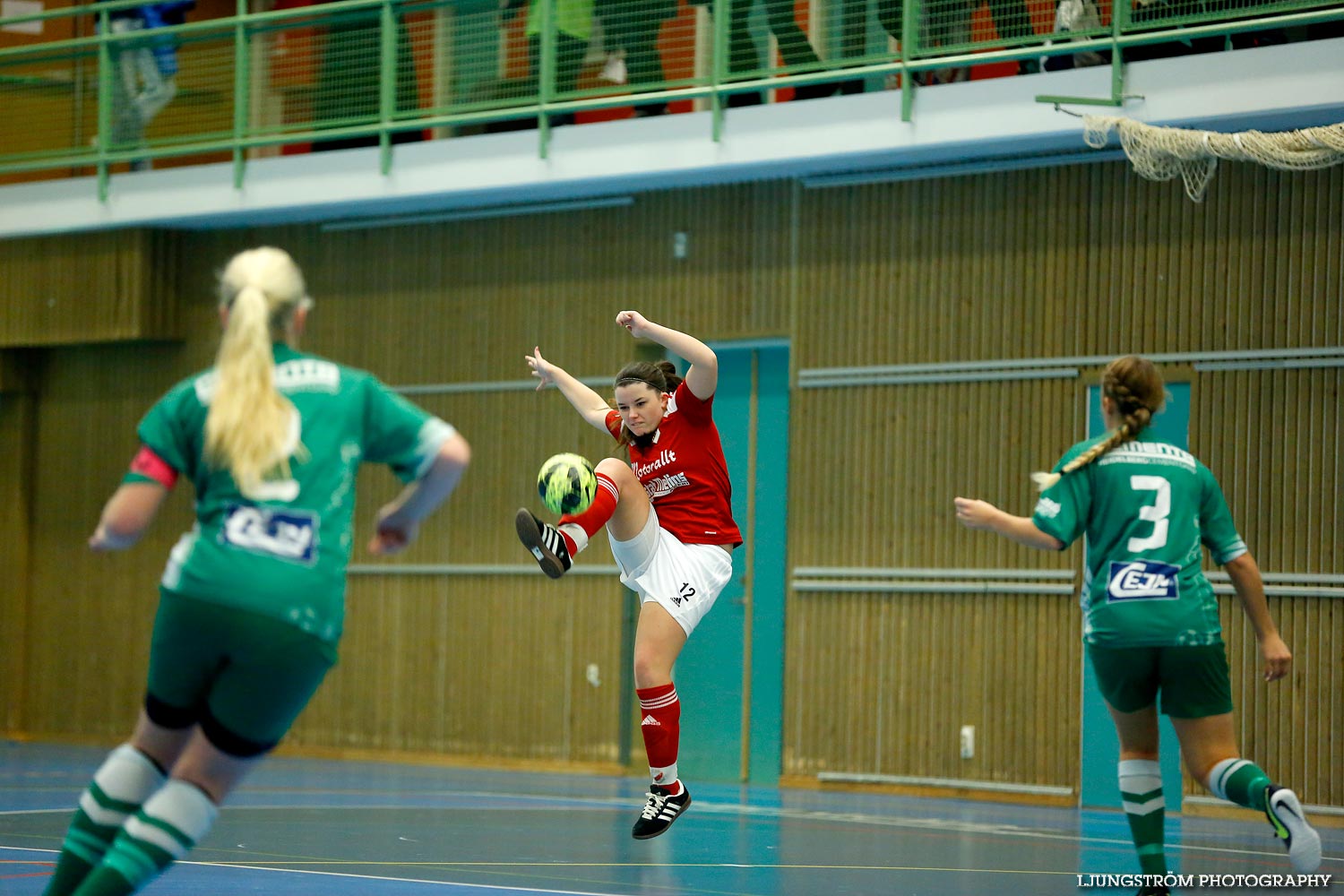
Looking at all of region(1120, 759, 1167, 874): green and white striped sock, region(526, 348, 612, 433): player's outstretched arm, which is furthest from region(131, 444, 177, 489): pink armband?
region(526, 348, 612, 433): player's outstretched arm

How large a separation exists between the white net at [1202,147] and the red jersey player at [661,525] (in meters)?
4.53

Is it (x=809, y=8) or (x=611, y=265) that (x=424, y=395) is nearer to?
(x=611, y=265)

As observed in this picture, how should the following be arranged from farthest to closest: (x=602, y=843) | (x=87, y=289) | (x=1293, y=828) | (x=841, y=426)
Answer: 1. (x=87, y=289)
2. (x=841, y=426)
3. (x=602, y=843)
4. (x=1293, y=828)

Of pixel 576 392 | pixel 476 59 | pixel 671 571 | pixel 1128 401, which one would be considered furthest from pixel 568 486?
pixel 476 59

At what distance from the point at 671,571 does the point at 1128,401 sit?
2.46 m

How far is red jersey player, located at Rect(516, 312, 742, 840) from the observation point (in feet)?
23.8

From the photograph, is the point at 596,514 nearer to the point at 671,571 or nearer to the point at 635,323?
the point at 671,571

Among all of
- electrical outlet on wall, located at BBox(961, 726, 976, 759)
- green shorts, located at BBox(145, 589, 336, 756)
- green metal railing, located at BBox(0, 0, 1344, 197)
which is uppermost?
green metal railing, located at BBox(0, 0, 1344, 197)

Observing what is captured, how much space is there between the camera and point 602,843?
835cm

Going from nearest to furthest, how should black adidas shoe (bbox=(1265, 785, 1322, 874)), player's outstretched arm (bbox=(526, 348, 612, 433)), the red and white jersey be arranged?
black adidas shoe (bbox=(1265, 785, 1322, 874))
the red and white jersey
player's outstretched arm (bbox=(526, 348, 612, 433))

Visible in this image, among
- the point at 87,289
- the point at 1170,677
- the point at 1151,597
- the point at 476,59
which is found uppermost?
the point at 476,59

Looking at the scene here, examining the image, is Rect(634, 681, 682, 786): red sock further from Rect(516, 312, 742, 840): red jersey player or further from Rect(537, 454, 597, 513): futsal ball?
Rect(537, 454, 597, 513): futsal ball

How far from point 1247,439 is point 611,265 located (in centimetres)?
575

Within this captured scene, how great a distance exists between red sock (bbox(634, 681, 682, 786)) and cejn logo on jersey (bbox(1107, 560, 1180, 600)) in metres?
2.33
